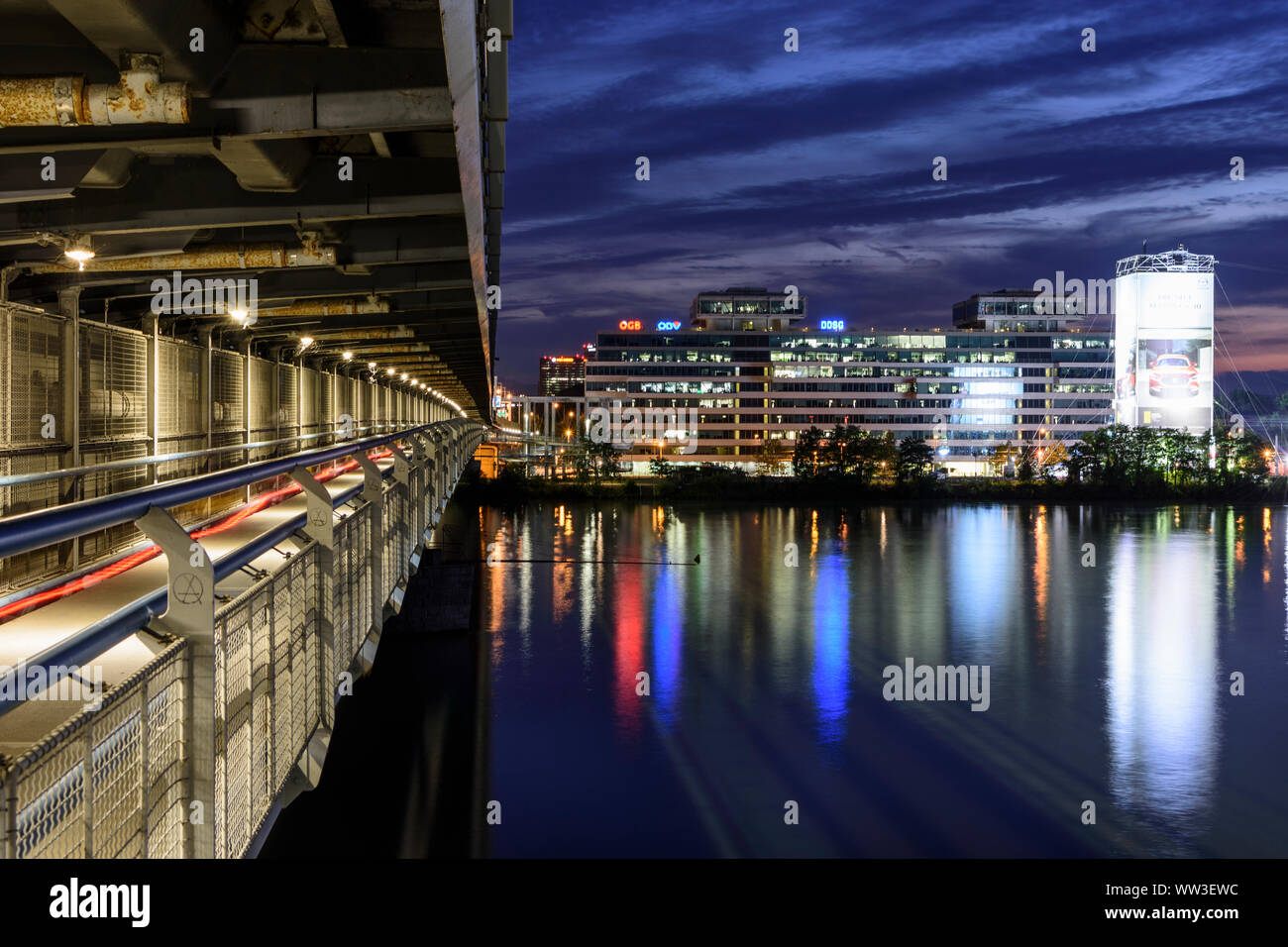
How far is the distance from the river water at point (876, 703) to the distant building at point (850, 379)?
51923mm

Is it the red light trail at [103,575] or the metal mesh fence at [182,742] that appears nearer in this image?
the metal mesh fence at [182,742]

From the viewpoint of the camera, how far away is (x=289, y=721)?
13.8 feet

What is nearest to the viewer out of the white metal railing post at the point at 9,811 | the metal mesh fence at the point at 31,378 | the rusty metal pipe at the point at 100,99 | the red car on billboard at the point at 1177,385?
the white metal railing post at the point at 9,811

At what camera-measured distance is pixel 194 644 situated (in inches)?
107

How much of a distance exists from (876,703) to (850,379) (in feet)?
277

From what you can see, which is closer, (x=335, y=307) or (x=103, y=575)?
(x=103, y=575)

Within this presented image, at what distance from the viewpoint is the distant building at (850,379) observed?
364ft

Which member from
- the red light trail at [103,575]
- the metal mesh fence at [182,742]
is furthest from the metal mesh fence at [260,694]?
the red light trail at [103,575]

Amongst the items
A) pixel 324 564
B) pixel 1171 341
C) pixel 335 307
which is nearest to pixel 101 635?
pixel 324 564

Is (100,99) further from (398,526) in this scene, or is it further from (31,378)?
(398,526)

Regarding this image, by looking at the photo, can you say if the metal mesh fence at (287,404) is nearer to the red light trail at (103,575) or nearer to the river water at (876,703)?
the river water at (876,703)

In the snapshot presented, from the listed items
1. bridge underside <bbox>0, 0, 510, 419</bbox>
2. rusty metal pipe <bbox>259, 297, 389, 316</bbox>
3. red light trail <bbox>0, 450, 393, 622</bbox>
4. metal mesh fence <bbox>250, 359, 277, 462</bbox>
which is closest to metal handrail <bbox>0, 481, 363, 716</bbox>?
→ red light trail <bbox>0, 450, 393, 622</bbox>

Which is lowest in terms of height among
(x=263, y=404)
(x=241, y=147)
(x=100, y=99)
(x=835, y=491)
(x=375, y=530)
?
(x=835, y=491)
